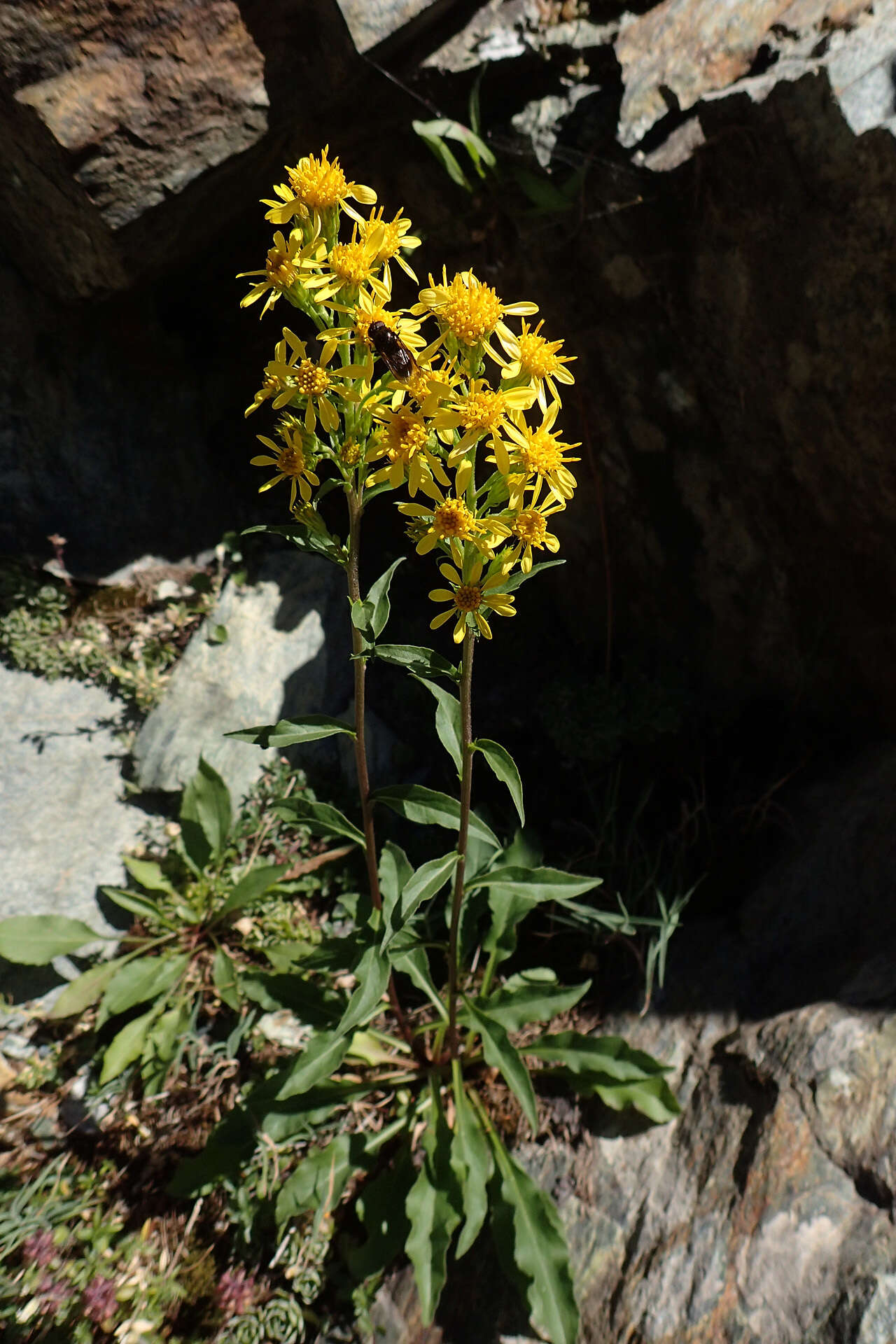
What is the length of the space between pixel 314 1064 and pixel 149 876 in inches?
50.3

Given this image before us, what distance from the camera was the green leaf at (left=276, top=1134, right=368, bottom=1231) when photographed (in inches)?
103

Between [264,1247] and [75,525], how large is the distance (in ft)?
9.51

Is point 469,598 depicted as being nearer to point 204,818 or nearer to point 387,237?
point 387,237

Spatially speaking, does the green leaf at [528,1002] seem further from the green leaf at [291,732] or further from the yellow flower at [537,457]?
the yellow flower at [537,457]

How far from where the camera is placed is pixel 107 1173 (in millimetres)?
2895

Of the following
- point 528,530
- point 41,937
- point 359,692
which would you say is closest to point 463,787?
point 359,692

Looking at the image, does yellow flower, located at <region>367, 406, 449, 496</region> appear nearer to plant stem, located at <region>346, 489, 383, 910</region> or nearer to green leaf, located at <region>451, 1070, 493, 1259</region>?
plant stem, located at <region>346, 489, 383, 910</region>

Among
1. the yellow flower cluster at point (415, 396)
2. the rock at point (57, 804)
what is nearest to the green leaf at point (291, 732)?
the yellow flower cluster at point (415, 396)

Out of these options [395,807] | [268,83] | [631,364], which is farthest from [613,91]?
[395,807]

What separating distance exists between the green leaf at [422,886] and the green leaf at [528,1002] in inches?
30.8

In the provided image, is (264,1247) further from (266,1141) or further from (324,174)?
(324,174)

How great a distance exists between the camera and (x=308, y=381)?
177cm

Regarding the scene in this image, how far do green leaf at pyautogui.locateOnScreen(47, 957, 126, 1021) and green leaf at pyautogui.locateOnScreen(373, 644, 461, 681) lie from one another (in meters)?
2.10

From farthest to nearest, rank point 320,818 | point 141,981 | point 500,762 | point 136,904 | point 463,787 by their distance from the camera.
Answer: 1. point 136,904
2. point 141,981
3. point 320,818
4. point 463,787
5. point 500,762
